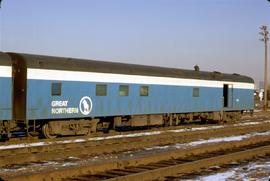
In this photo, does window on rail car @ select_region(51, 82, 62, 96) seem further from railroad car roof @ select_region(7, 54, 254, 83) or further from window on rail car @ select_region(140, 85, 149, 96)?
window on rail car @ select_region(140, 85, 149, 96)

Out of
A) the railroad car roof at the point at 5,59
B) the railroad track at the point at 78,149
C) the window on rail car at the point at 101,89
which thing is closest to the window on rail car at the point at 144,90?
the window on rail car at the point at 101,89

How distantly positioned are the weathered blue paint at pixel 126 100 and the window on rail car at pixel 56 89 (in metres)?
0.16

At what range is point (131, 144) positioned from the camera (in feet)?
54.7

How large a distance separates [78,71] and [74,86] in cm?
66

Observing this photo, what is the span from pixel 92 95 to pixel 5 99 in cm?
452

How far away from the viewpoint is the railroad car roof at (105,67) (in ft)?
61.4

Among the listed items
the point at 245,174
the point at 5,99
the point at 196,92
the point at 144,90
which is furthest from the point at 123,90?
the point at 245,174

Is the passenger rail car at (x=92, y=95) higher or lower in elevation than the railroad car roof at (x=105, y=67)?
lower

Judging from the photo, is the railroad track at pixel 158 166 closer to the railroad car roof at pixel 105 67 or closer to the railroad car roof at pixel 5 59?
the railroad car roof at pixel 105 67

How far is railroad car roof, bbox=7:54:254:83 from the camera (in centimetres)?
1870

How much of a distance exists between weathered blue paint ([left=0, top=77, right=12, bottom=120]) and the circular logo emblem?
3.58 metres

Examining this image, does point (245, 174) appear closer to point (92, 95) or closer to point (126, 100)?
point (92, 95)

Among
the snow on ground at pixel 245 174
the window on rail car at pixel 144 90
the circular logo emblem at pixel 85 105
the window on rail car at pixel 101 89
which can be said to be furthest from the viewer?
the window on rail car at pixel 144 90

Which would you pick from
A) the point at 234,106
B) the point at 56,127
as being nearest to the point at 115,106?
the point at 56,127
